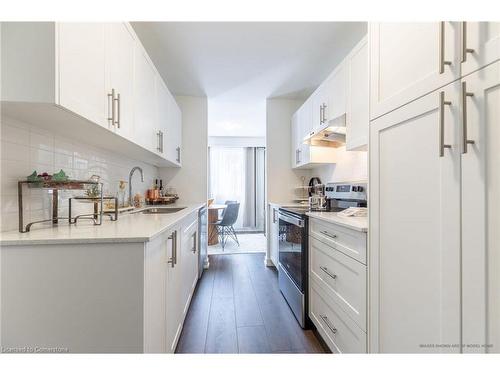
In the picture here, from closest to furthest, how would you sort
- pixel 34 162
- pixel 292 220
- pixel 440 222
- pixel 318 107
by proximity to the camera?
pixel 440 222
pixel 34 162
pixel 292 220
pixel 318 107

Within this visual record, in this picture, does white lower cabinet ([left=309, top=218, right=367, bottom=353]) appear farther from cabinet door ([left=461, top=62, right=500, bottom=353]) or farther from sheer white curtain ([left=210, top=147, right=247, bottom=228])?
sheer white curtain ([left=210, top=147, right=247, bottom=228])

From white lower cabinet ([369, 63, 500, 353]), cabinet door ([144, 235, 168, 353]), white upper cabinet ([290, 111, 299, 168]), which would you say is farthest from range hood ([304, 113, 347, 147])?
cabinet door ([144, 235, 168, 353])

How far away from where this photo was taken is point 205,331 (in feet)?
5.87

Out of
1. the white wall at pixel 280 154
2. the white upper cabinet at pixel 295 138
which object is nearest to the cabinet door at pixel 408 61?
the white upper cabinet at pixel 295 138

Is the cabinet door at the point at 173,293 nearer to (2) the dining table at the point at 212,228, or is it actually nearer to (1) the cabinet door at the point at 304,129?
(1) the cabinet door at the point at 304,129

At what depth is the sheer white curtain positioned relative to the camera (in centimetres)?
623

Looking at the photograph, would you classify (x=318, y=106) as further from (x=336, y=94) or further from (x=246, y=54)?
(x=246, y=54)

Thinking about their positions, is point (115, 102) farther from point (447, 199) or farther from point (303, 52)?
point (303, 52)

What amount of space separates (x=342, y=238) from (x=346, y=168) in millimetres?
1374

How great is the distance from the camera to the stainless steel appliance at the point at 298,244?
1851mm

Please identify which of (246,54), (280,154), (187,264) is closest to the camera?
(187,264)

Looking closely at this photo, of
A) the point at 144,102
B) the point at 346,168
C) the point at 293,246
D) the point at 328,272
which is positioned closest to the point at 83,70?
the point at 144,102

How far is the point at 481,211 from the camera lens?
2.13ft

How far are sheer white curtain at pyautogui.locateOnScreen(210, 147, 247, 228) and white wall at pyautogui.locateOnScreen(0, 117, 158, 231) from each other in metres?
4.47
